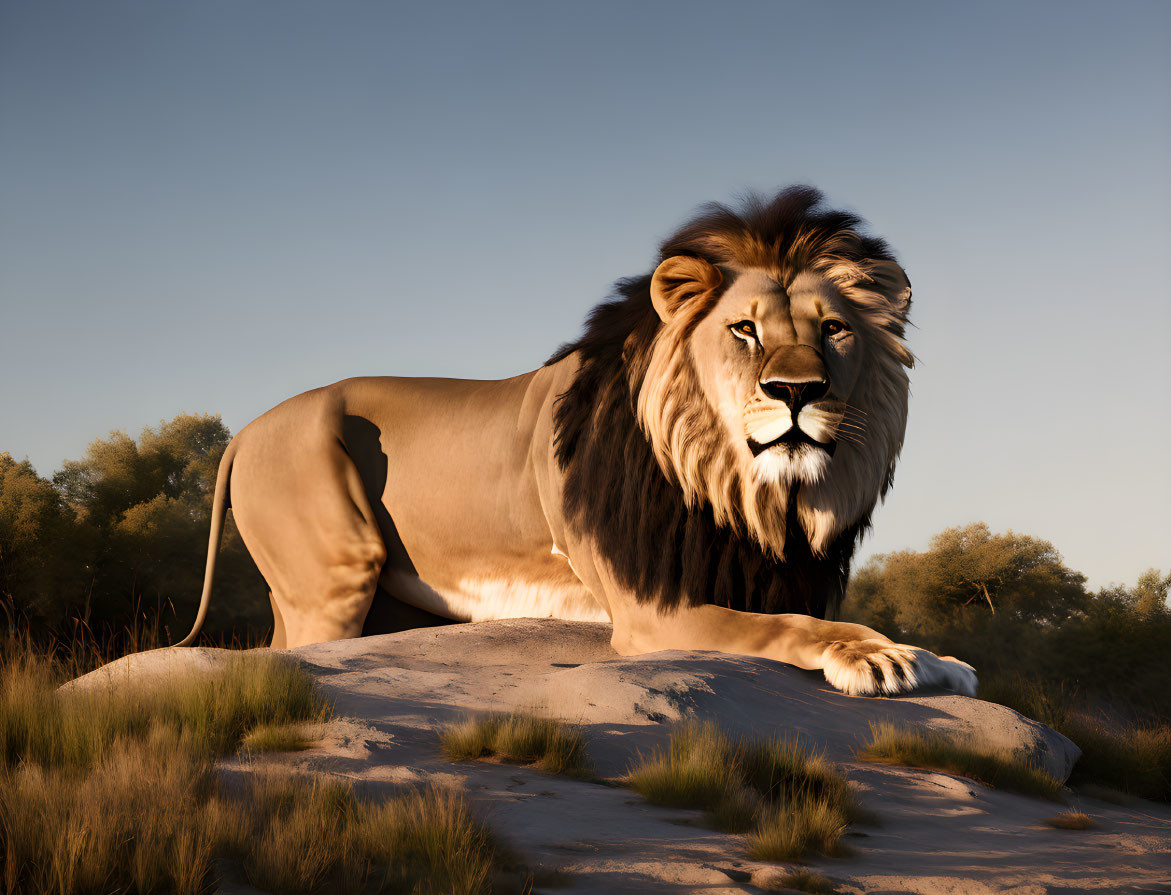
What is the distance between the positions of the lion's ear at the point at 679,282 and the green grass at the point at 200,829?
2955 mm

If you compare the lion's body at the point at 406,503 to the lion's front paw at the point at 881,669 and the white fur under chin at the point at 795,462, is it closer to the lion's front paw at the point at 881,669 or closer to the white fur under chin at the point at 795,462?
the white fur under chin at the point at 795,462

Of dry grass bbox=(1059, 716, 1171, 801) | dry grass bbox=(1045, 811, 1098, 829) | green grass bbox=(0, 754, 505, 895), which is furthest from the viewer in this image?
dry grass bbox=(1059, 716, 1171, 801)

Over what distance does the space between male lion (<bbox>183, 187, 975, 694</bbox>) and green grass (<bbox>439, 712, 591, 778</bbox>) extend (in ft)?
5.46

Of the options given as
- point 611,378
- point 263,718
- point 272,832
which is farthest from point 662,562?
point 272,832

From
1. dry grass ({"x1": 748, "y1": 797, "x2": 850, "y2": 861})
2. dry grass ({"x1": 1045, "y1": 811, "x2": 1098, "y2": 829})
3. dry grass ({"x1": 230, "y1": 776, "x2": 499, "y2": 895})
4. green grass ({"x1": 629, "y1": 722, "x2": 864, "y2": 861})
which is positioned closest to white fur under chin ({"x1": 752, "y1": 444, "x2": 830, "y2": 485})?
green grass ({"x1": 629, "y1": 722, "x2": 864, "y2": 861})

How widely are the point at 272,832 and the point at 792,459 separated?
2941 millimetres

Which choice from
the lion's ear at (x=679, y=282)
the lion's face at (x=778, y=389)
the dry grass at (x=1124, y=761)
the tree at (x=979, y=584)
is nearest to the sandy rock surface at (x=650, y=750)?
the dry grass at (x=1124, y=761)

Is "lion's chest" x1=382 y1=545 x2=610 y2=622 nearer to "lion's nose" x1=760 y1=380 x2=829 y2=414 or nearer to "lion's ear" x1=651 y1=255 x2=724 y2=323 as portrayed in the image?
"lion's ear" x1=651 y1=255 x2=724 y2=323

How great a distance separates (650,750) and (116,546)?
13531mm

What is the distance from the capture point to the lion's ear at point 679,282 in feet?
16.8

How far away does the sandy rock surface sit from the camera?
256 centimetres

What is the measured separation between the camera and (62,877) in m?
2.16

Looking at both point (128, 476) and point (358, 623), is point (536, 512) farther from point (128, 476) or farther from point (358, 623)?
point (128, 476)

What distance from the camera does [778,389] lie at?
461cm
